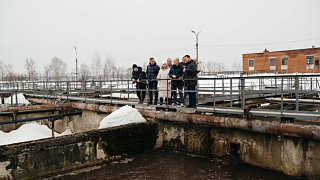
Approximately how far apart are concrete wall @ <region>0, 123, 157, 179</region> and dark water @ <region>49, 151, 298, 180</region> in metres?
0.26

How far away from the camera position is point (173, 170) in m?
5.88

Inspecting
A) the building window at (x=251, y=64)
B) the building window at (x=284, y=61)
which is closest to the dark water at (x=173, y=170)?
the building window at (x=284, y=61)

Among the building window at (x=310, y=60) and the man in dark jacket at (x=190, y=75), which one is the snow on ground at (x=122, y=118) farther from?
the building window at (x=310, y=60)

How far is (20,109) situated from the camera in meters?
11.3

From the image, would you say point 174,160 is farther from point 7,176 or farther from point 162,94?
point 7,176

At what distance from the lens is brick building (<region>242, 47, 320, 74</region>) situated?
41734mm

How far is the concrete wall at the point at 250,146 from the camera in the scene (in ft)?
16.8

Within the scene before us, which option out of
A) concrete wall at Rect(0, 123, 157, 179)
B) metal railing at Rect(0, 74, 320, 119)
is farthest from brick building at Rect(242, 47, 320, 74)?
concrete wall at Rect(0, 123, 157, 179)

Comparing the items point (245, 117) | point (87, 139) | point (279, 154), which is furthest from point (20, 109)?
point (279, 154)

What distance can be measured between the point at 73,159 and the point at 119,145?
1290 millimetres

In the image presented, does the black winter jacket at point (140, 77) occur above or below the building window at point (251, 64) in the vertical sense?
below

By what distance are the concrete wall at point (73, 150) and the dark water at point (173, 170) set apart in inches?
10.3

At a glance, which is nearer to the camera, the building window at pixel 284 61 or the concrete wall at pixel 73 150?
the concrete wall at pixel 73 150

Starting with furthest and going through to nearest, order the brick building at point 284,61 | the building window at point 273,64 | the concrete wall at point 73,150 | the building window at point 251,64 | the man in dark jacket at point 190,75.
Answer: the building window at point 251,64
the building window at point 273,64
the brick building at point 284,61
the man in dark jacket at point 190,75
the concrete wall at point 73,150
